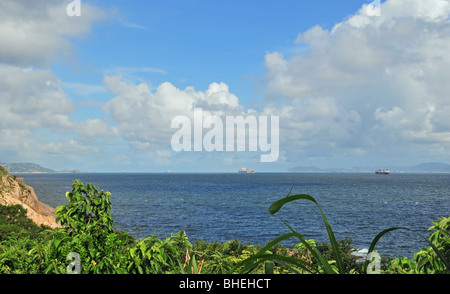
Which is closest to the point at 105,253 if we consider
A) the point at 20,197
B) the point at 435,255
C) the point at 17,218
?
the point at 435,255

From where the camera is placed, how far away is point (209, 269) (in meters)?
3.82

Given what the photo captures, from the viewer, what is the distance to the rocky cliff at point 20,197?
17.4m

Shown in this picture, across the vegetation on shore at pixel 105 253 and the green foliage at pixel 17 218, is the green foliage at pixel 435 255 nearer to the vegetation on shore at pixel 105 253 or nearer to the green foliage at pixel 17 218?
the vegetation on shore at pixel 105 253

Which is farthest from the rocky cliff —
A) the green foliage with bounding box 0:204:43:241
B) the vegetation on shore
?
the vegetation on shore

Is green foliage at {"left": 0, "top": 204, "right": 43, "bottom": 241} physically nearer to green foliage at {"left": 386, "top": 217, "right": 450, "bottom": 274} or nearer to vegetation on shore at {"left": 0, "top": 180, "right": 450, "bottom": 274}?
vegetation on shore at {"left": 0, "top": 180, "right": 450, "bottom": 274}

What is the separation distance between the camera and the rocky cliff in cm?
1736

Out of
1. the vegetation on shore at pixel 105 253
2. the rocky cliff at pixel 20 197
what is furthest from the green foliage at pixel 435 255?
the rocky cliff at pixel 20 197

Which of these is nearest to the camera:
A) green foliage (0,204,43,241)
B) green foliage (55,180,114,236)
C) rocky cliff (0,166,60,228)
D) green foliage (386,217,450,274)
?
green foliage (386,217,450,274)
